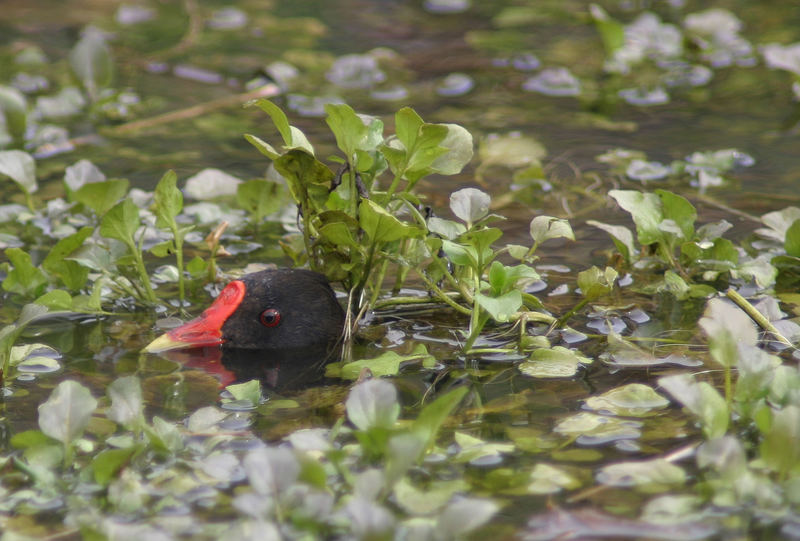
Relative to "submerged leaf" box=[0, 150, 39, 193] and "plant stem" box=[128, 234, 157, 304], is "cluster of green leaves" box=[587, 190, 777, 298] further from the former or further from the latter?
"submerged leaf" box=[0, 150, 39, 193]

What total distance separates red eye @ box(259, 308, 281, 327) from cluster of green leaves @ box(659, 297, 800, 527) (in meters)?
1.39

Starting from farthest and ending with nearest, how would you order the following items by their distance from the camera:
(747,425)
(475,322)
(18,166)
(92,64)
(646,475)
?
1. (92,64)
2. (18,166)
3. (475,322)
4. (747,425)
5. (646,475)

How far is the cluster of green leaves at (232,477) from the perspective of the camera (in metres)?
2.12

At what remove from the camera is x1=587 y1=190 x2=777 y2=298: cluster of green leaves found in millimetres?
3469

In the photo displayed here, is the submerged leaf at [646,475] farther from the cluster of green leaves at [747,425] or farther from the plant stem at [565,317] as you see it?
the plant stem at [565,317]

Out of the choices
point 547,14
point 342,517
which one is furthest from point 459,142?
point 547,14

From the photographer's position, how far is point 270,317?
3.38 metres

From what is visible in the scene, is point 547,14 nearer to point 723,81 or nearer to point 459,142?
point 723,81

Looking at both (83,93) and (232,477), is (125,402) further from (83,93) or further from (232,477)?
(83,93)

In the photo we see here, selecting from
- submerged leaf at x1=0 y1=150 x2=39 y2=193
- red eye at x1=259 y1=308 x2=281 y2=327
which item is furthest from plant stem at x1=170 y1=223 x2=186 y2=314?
submerged leaf at x1=0 y1=150 x2=39 y2=193

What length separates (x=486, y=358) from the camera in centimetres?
322

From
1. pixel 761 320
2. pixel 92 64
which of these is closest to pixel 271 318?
pixel 761 320

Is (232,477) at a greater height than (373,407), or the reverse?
(373,407)

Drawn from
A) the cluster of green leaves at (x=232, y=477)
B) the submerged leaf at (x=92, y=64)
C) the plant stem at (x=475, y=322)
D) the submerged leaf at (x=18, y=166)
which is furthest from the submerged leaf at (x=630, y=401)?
the submerged leaf at (x=92, y=64)
